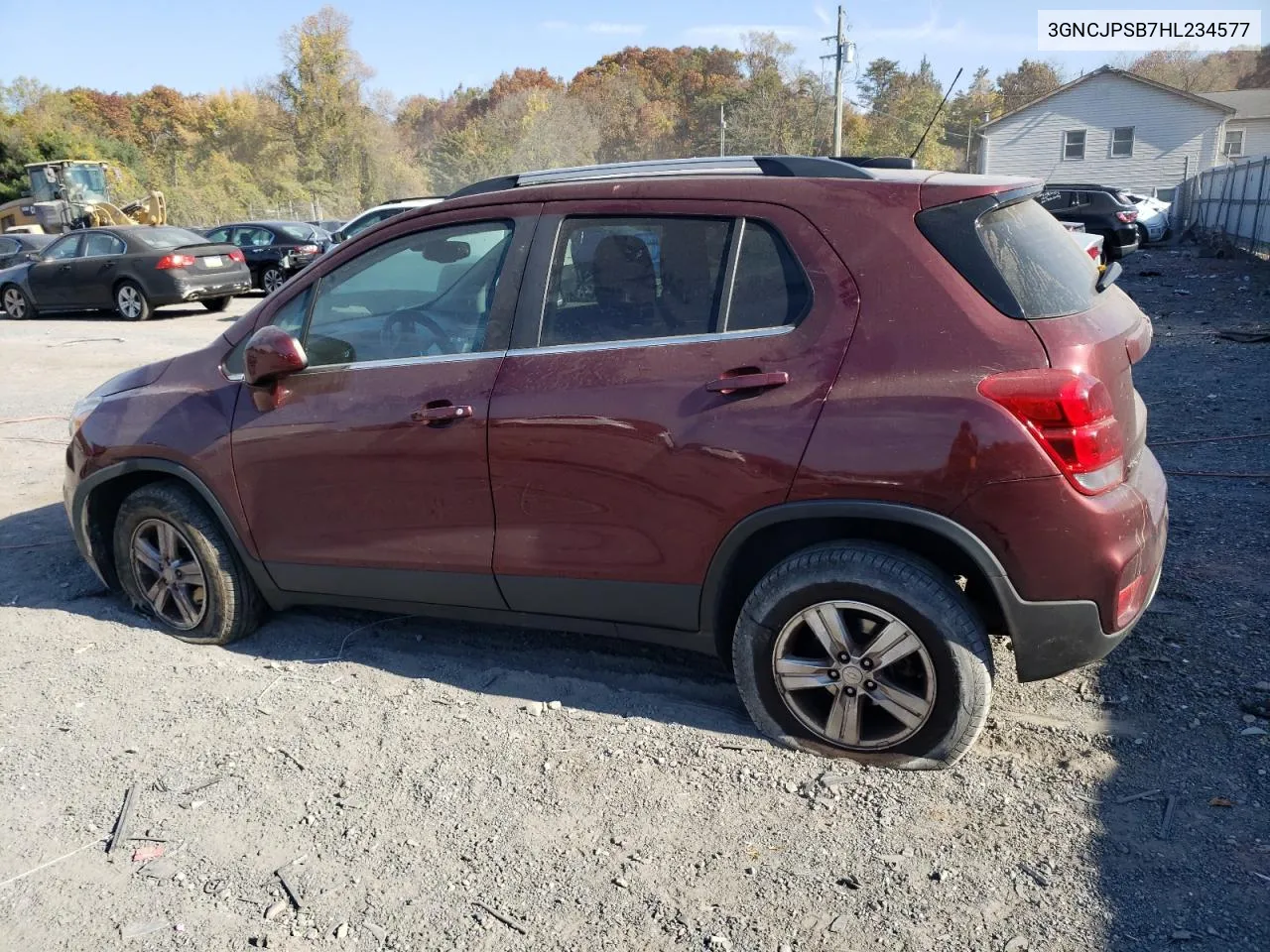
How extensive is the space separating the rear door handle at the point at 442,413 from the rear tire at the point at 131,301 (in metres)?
14.9

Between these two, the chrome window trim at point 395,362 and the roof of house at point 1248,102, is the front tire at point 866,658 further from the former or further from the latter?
the roof of house at point 1248,102

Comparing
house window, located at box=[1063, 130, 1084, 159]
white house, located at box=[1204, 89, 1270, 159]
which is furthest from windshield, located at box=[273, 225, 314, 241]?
white house, located at box=[1204, 89, 1270, 159]

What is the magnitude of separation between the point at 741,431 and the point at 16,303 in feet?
61.4

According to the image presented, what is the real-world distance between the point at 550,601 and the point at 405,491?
68 cm

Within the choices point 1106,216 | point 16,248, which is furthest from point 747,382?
point 16,248

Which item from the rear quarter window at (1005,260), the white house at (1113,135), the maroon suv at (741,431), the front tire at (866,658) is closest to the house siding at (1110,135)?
the white house at (1113,135)

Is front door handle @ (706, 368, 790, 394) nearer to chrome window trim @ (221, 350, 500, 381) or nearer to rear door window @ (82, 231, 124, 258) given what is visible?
chrome window trim @ (221, 350, 500, 381)

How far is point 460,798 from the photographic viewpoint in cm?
319

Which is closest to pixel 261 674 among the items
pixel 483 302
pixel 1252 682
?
pixel 483 302

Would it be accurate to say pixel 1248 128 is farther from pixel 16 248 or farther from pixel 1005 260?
pixel 1005 260

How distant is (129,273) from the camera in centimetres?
1636

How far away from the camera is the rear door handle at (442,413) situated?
3.52 metres

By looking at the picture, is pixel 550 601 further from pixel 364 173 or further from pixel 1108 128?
pixel 364 173

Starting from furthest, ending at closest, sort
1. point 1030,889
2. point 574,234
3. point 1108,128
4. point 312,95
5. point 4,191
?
1. point 312,95
2. point 4,191
3. point 1108,128
4. point 574,234
5. point 1030,889
